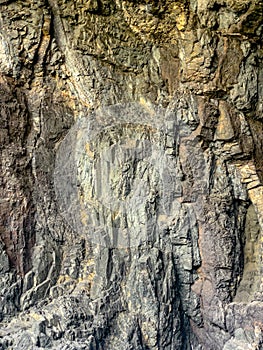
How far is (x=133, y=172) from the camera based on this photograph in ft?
9.34

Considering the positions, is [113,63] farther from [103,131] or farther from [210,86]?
[210,86]

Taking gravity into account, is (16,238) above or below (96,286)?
above

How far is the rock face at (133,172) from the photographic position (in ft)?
8.74

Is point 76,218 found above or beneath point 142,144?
beneath

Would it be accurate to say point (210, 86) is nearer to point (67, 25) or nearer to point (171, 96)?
point (171, 96)

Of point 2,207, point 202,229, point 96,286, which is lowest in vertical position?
point 96,286

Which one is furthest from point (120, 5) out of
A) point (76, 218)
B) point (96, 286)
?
point (96, 286)

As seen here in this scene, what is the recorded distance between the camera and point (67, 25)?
2783 millimetres

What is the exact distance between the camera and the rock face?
2.66 meters

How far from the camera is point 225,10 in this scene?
2.83 meters

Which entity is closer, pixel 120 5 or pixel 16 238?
pixel 16 238

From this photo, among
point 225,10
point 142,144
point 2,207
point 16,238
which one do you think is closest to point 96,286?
point 16,238

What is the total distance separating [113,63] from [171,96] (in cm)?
43

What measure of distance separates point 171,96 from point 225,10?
621mm
